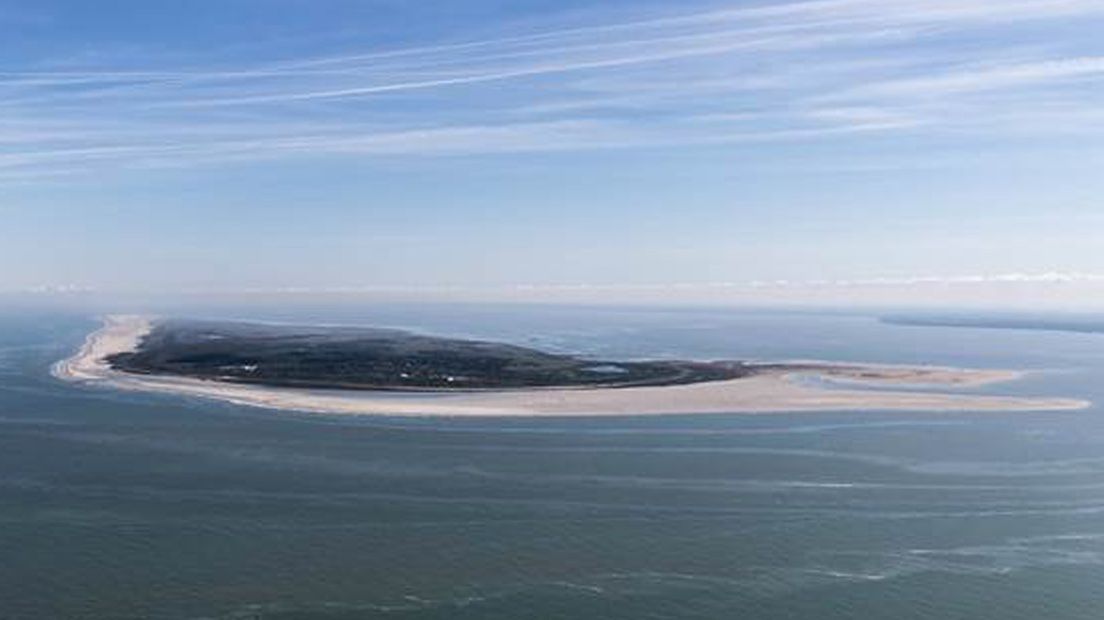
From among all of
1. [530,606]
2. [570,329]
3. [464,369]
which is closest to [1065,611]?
[530,606]

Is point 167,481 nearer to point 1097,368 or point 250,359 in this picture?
point 250,359

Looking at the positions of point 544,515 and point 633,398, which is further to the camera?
point 633,398

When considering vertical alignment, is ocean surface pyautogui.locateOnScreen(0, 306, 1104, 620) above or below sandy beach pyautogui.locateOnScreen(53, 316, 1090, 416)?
below

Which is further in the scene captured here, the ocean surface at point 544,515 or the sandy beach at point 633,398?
the sandy beach at point 633,398

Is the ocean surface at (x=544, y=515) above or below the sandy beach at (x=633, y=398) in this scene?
below

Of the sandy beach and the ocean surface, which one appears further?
the sandy beach
